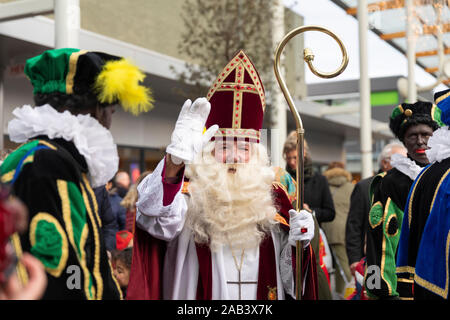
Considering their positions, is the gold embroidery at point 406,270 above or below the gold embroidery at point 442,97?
below

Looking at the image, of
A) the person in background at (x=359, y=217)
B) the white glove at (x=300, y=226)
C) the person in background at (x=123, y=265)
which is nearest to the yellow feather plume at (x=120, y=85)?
the white glove at (x=300, y=226)

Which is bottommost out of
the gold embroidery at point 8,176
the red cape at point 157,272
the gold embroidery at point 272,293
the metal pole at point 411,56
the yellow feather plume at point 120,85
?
the gold embroidery at point 272,293

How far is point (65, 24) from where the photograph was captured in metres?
4.35

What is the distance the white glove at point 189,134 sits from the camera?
2.58m

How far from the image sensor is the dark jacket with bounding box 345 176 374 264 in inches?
216

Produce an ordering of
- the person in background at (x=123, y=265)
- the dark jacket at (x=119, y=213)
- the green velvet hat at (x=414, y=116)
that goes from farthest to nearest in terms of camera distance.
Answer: the dark jacket at (x=119, y=213) < the person in background at (x=123, y=265) < the green velvet hat at (x=414, y=116)

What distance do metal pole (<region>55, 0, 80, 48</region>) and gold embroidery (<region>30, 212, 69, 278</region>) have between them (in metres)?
2.82

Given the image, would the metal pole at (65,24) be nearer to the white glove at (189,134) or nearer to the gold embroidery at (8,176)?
the white glove at (189,134)

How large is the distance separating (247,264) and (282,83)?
3.21ft

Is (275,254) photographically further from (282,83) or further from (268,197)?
(282,83)

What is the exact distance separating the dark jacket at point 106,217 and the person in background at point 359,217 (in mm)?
2277

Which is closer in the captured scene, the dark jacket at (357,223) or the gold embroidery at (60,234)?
the gold embroidery at (60,234)

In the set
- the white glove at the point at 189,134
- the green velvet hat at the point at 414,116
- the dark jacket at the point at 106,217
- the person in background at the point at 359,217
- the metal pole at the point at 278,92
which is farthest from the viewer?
the metal pole at the point at 278,92

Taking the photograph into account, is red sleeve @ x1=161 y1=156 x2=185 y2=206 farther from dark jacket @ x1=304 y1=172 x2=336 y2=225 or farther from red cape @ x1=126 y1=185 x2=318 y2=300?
dark jacket @ x1=304 y1=172 x2=336 y2=225
